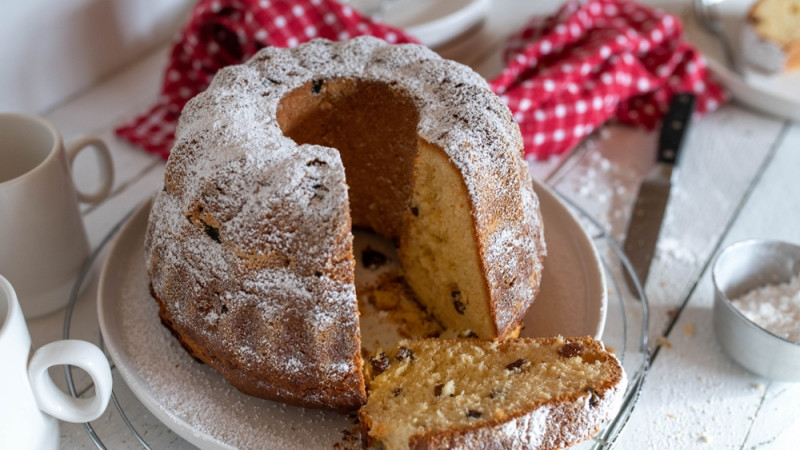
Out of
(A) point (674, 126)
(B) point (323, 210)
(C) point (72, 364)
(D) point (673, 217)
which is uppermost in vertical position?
(B) point (323, 210)

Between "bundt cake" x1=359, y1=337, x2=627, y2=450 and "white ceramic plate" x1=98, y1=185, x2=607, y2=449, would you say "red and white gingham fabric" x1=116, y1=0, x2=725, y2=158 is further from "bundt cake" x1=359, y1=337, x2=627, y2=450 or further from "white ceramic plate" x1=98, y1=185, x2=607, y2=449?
"bundt cake" x1=359, y1=337, x2=627, y2=450

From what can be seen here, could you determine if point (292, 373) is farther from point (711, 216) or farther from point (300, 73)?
point (711, 216)

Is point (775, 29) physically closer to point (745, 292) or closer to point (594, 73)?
point (594, 73)

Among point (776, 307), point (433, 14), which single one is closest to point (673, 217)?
point (776, 307)

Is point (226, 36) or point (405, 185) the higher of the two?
point (226, 36)

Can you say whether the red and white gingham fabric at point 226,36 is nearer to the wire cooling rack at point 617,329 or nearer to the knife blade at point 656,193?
the wire cooling rack at point 617,329

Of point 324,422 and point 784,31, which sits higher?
point 784,31

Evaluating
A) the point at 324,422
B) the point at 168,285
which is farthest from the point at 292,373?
the point at 168,285

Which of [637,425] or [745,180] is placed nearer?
[637,425]
